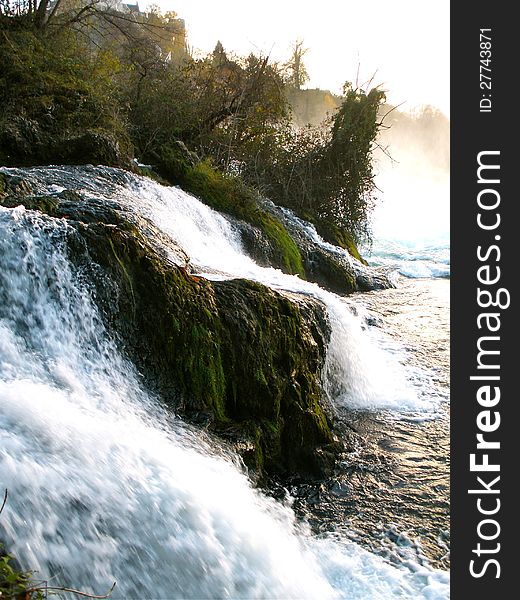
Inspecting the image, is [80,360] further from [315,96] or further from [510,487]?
[315,96]

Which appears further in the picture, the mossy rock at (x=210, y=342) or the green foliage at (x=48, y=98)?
the green foliage at (x=48, y=98)

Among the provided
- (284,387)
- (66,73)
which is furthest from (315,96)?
(284,387)

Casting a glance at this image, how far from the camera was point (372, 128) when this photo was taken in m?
14.6

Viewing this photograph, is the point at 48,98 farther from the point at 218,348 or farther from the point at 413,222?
the point at 413,222

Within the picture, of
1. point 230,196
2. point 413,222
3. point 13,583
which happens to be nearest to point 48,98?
point 230,196

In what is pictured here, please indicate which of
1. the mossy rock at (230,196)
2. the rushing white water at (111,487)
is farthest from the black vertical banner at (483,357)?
the mossy rock at (230,196)

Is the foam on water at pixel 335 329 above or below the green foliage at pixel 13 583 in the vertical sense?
above

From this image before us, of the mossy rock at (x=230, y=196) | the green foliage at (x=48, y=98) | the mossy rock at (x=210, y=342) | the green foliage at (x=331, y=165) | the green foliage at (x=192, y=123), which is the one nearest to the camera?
the mossy rock at (x=210, y=342)

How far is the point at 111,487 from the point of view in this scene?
299 centimetres

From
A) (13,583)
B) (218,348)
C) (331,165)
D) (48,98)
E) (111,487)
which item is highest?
(331,165)

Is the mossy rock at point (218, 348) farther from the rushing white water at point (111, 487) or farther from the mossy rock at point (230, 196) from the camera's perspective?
the mossy rock at point (230, 196)

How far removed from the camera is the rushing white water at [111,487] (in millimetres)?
2715

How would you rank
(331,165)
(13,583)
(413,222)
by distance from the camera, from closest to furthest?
(13,583) → (331,165) → (413,222)

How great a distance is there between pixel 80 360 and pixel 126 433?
76cm
